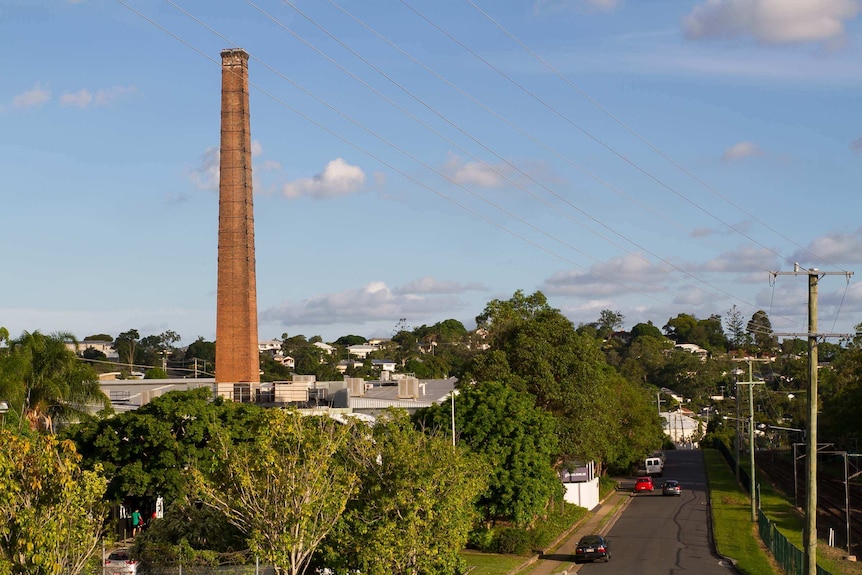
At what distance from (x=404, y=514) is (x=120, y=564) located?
10711 mm

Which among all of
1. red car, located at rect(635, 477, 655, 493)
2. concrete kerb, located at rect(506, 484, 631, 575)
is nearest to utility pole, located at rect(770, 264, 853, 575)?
concrete kerb, located at rect(506, 484, 631, 575)

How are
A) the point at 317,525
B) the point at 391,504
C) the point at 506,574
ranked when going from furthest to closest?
the point at 506,574, the point at 391,504, the point at 317,525

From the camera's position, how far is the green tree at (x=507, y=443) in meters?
53.3

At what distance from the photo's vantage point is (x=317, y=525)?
27.7 m

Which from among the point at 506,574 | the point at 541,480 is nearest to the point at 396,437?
the point at 506,574

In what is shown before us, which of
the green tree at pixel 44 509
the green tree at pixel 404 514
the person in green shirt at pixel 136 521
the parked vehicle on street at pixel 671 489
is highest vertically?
the green tree at pixel 44 509

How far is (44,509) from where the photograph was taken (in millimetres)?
20406

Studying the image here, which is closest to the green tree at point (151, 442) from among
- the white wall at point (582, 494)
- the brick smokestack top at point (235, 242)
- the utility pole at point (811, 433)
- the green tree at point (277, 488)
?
the green tree at point (277, 488)

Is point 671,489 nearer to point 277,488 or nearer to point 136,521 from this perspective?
point 136,521

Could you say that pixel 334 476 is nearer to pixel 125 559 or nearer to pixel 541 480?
pixel 125 559

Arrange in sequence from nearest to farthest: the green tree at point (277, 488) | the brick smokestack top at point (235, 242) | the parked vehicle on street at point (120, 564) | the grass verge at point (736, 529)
Answer: the green tree at point (277, 488) → the parked vehicle on street at point (120, 564) → the grass verge at point (736, 529) → the brick smokestack top at point (235, 242)

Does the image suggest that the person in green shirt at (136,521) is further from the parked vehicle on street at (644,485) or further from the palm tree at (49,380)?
the parked vehicle on street at (644,485)

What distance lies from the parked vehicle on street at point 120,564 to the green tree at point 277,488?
7560 millimetres

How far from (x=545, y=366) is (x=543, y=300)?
19.6 meters
